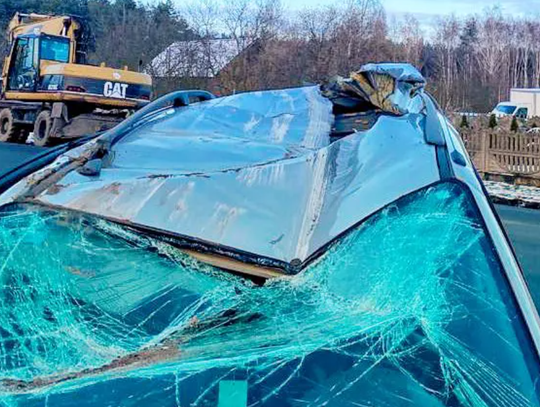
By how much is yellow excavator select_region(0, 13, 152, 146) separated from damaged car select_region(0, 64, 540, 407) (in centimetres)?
1392

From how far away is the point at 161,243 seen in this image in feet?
5.76

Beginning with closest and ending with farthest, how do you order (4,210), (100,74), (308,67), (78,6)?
1. (4,210)
2. (100,74)
3. (308,67)
4. (78,6)

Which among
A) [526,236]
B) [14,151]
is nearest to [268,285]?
[526,236]

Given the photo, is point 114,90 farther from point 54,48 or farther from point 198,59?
point 198,59

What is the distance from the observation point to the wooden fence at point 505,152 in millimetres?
13969

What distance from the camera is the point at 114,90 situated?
54.3ft

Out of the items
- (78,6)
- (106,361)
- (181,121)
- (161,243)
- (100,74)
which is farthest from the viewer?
(78,6)

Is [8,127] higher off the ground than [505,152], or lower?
higher

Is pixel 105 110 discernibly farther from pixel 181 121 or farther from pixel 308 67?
pixel 181 121

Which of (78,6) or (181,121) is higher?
(78,6)

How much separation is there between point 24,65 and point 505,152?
11.5 meters

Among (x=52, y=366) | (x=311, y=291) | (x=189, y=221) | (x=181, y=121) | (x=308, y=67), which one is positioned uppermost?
(x=308, y=67)

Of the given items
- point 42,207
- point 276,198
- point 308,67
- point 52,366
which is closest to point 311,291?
point 276,198

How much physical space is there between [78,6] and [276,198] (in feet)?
166
